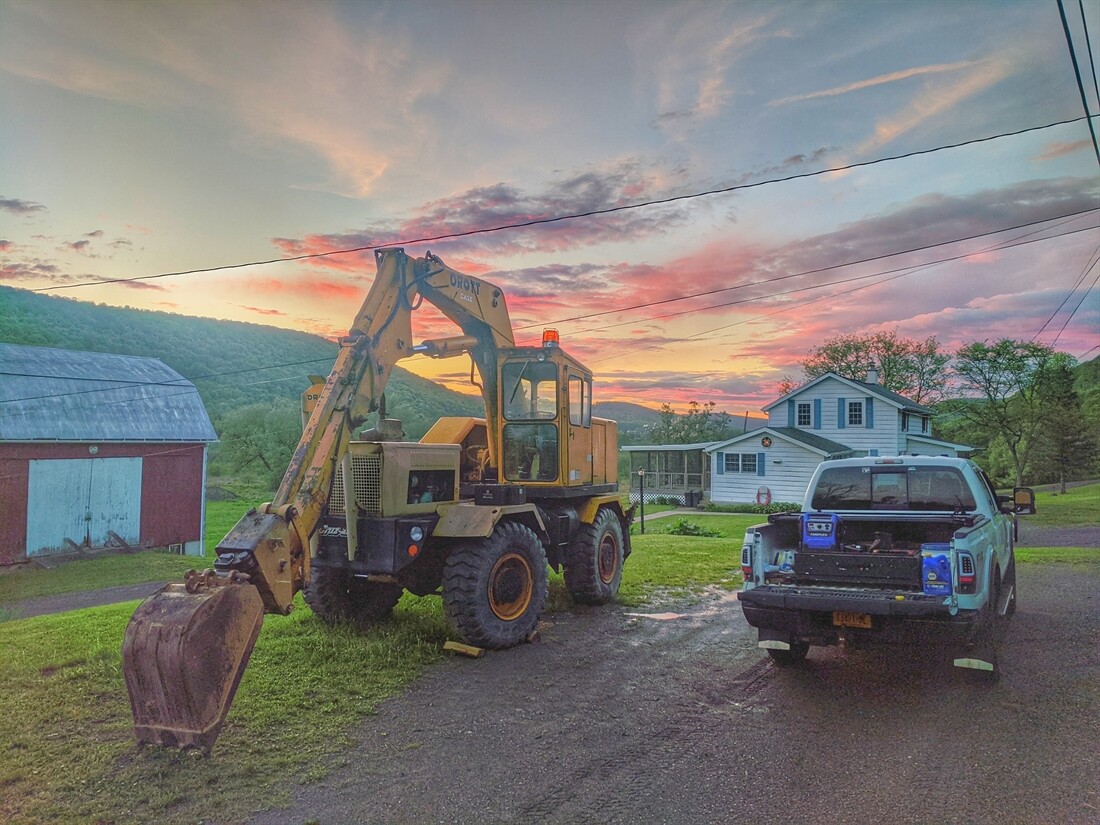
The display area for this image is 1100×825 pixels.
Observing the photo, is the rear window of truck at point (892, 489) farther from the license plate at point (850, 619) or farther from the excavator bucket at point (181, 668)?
the excavator bucket at point (181, 668)

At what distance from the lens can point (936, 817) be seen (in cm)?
364

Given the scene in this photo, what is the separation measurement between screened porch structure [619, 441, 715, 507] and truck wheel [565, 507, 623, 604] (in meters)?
23.5

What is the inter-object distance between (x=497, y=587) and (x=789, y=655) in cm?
287

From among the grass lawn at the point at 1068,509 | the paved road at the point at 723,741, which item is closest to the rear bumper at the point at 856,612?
the paved road at the point at 723,741

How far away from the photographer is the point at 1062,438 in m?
33.8

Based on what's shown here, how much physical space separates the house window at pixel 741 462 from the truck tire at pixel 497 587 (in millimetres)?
23528

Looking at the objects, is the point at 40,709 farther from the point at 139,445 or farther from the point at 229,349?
the point at 229,349

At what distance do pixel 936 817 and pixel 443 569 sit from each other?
187 inches

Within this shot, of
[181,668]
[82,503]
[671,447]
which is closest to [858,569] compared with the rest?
[181,668]

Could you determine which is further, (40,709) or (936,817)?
(40,709)

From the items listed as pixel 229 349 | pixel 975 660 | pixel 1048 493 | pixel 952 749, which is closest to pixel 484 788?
pixel 952 749

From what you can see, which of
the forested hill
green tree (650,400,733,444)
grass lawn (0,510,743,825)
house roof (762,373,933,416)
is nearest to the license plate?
grass lawn (0,510,743,825)

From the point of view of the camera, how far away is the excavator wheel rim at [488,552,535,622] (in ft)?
23.1

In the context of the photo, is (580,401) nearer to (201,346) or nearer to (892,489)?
(892,489)
